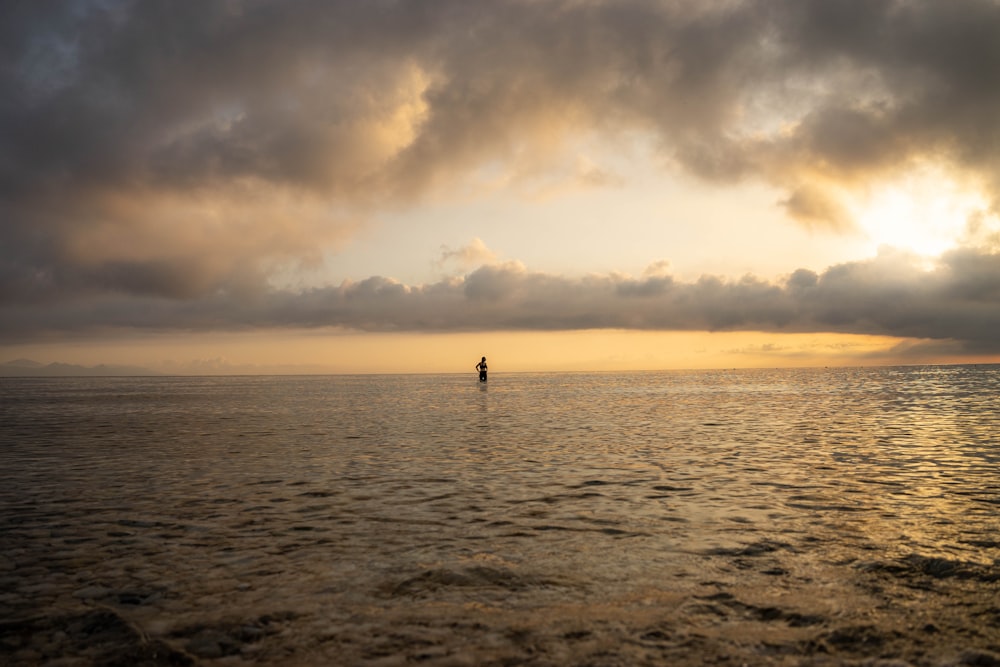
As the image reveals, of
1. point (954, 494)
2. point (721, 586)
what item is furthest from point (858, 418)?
point (721, 586)

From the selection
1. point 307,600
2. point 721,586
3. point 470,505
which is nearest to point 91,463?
point 470,505

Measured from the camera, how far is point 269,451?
23.7 metres

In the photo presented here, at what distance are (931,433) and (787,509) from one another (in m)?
19.8

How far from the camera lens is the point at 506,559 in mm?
9242

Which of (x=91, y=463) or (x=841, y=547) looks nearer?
(x=841, y=547)

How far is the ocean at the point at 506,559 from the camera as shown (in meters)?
6.25

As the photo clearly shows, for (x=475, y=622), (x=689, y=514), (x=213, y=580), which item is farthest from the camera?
(x=689, y=514)

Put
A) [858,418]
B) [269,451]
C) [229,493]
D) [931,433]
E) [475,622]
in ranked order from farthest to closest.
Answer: [858,418], [931,433], [269,451], [229,493], [475,622]

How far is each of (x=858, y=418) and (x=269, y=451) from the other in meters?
32.7

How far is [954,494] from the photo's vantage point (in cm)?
1377

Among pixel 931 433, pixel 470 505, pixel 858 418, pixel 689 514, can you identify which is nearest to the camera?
pixel 689 514

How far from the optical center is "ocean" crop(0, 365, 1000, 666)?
625cm

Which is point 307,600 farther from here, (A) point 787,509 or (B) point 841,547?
(A) point 787,509

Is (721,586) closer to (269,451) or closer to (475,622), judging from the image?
(475,622)
